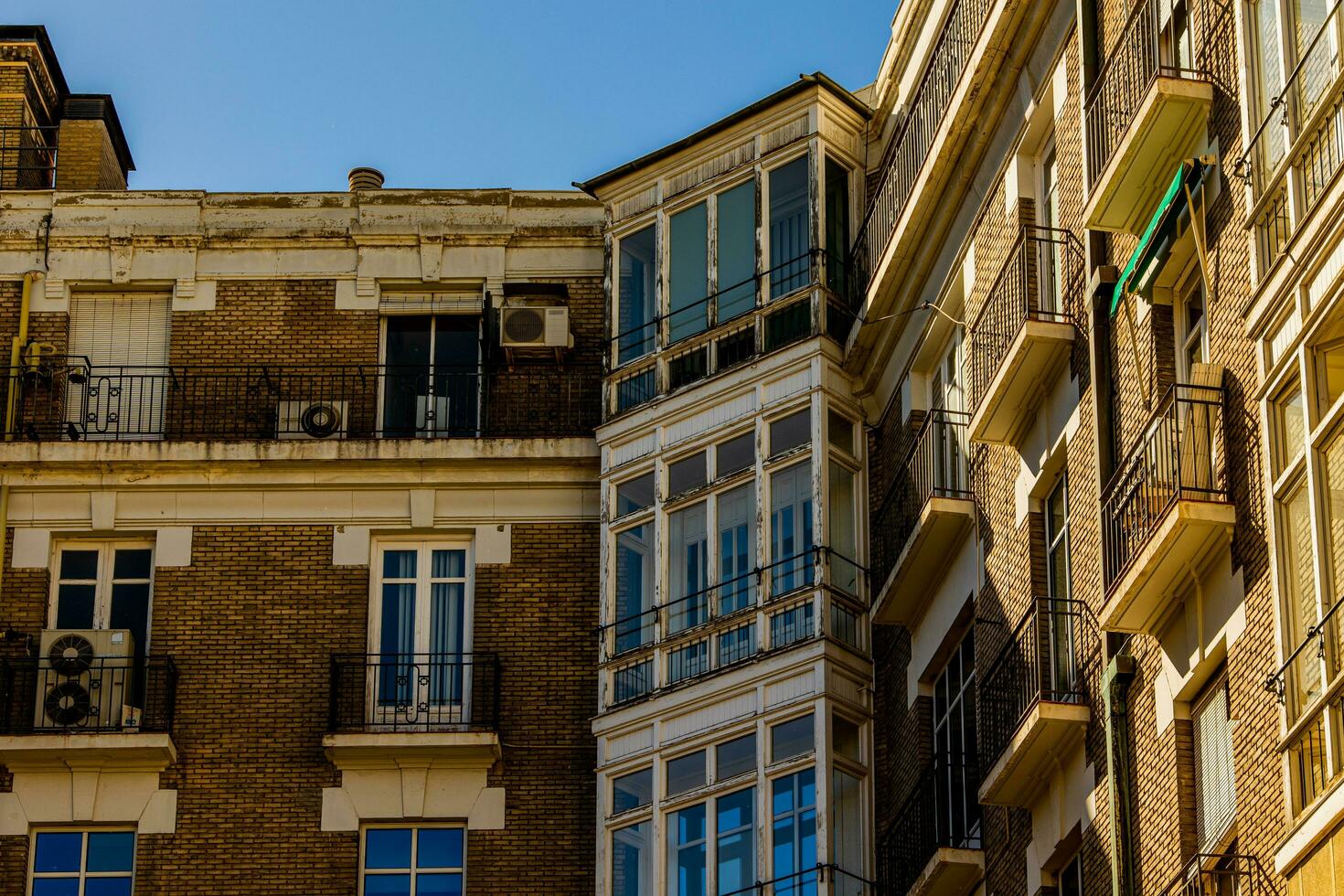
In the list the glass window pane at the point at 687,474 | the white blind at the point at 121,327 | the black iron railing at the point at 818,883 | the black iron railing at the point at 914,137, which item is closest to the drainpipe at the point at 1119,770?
the black iron railing at the point at 818,883

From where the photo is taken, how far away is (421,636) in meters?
33.3

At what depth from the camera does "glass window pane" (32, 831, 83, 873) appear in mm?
32188

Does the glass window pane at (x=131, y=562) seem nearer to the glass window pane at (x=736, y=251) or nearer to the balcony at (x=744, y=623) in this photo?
the balcony at (x=744, y=623)

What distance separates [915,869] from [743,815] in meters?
2.59

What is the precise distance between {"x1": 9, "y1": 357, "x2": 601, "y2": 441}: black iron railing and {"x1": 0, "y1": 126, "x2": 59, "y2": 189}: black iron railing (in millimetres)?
3217

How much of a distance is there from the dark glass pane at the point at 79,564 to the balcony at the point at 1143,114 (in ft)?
47.5

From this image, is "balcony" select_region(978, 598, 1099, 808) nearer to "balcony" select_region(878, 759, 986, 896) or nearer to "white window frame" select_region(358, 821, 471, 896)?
"balcony" select_region(878, 759, 986, 896)

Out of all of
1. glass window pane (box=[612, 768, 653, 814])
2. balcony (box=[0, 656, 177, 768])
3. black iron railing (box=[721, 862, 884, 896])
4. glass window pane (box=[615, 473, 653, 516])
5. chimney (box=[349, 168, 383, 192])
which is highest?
chimney (box=[349, 168, 383, 192])

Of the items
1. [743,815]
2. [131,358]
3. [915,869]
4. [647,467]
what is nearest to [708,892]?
[743,815]

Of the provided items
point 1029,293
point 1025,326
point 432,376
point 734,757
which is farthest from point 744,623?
point 1025,326

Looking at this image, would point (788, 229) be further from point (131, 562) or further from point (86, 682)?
point (86, 682)

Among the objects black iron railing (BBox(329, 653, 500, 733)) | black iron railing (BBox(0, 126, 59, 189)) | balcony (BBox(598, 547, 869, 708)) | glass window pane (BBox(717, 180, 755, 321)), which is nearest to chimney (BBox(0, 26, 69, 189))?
black iron railing (BBox(0, 126, 59, 189))

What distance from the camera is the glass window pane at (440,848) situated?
32.1 meters

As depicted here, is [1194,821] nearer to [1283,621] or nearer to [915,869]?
[1283,621]
